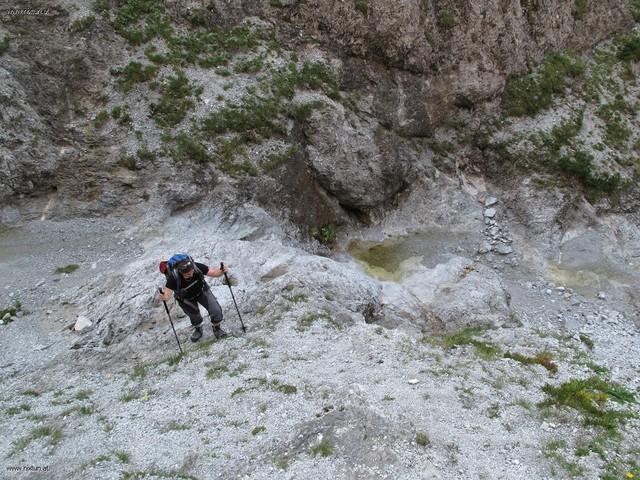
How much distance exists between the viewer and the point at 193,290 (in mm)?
14758

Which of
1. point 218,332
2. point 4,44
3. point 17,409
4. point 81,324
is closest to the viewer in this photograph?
point 17,409

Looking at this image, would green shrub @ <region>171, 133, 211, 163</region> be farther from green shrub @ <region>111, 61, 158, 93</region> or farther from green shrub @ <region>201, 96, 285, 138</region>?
green shrub @ <region>111, 61, 158, 93</region>

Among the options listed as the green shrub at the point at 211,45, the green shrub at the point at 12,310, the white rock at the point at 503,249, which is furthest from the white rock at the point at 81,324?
the white rock at the point at 503,249

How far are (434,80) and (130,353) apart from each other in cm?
2538

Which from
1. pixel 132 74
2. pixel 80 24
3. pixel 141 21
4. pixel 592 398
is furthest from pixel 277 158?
pixel 592 398

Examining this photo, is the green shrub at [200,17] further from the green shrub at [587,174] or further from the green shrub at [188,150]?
the green shrub at [587,174]

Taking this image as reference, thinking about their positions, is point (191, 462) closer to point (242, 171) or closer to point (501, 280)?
point (242, 171)

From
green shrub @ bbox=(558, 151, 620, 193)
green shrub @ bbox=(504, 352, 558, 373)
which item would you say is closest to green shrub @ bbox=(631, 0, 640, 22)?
green shrub @ bbox=(558, 151, 620, 193)

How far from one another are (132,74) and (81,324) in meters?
13.8

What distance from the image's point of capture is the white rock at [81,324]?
17406 millimetres

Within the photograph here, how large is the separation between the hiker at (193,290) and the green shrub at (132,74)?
14.6 metres

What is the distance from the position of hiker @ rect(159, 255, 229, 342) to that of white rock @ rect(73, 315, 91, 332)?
4.48m

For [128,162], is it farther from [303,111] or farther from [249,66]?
[303,111]

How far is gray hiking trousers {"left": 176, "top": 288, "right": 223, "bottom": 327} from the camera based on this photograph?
15.0 metres
